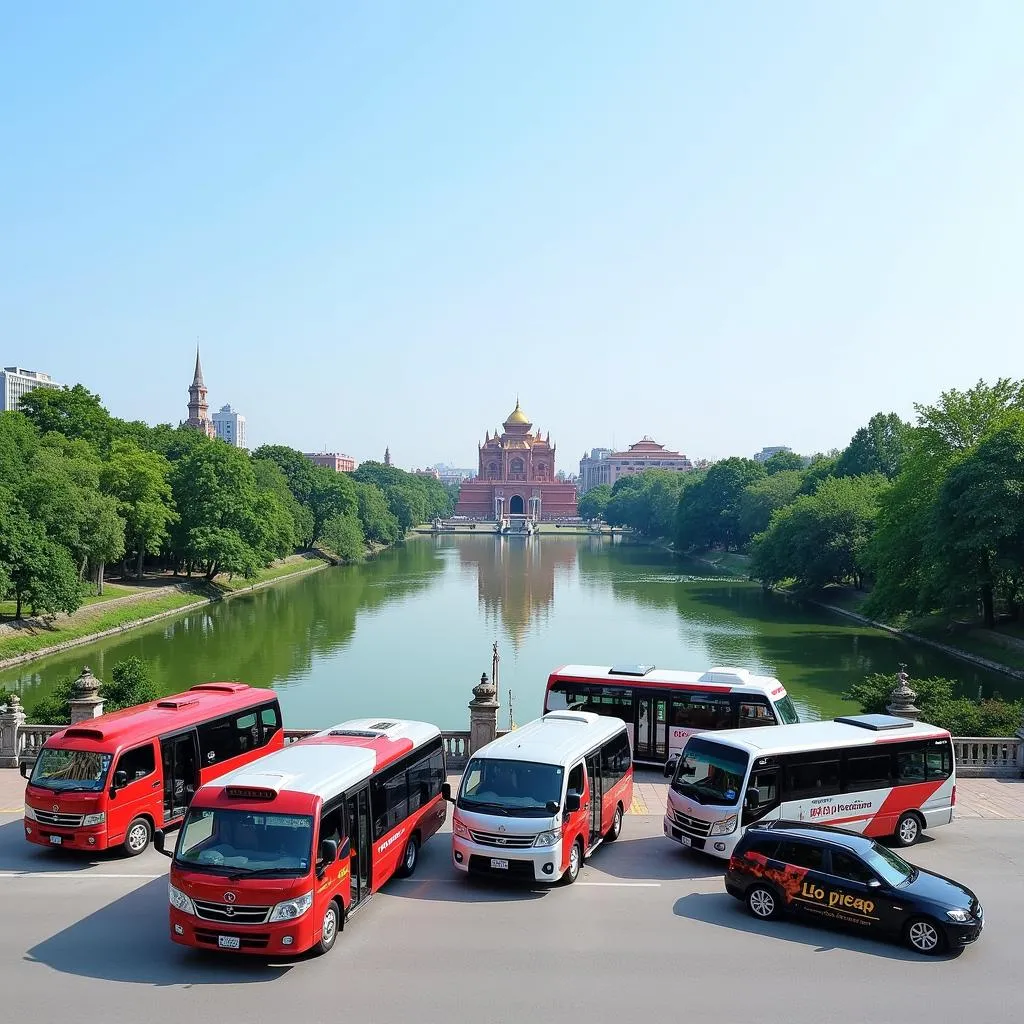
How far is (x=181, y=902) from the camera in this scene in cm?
945

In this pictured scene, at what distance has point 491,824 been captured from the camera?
1155cm

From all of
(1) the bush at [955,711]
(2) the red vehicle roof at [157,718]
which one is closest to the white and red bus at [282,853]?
(2) the red vehicle roof at [157,718]

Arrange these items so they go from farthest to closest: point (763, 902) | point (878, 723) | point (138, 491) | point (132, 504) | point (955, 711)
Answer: point (138, 491) → point (132, 504) → point (955, 711) → point (878, 723) → point (763, 902)

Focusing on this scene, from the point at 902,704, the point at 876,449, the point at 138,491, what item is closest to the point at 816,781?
the point at 902,704

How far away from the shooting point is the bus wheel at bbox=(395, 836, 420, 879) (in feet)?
39.7

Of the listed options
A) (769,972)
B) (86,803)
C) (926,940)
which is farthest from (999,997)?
(86,803)

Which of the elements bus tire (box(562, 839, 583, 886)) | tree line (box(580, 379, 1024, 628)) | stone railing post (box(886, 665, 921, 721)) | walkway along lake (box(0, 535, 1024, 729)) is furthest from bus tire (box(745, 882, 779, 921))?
tree line (box(580, 379, 1024, 628))

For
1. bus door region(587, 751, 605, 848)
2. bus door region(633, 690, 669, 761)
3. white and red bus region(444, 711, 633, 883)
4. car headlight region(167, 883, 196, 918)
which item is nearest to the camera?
car headlight region(167, 883, 196, 918)

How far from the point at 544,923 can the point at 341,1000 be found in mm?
2700

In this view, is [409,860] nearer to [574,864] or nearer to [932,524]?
[574,864]

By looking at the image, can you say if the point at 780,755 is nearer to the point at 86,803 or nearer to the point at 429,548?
the point at 86,803

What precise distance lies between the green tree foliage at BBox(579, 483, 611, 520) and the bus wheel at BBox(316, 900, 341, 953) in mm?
174258

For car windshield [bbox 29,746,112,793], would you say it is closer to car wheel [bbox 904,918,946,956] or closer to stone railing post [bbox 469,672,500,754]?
stone railing post [bbox 469,672,500,754]

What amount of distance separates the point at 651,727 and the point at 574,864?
5.92 m
